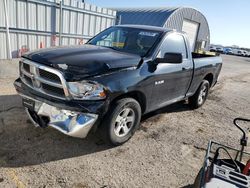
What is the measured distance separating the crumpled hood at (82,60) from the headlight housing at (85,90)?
9 cm

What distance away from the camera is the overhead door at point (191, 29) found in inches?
933

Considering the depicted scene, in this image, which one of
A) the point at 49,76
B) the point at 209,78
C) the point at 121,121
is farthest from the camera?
the point at 209,78

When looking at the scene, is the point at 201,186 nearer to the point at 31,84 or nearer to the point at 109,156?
the point at 109,156

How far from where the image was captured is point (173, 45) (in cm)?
470

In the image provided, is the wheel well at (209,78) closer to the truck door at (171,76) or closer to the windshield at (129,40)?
the truck door at (171,76)

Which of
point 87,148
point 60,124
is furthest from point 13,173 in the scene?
point 87,148

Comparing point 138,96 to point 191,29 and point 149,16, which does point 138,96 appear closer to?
point 149,16

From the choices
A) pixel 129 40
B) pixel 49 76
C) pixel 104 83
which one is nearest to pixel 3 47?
pixel 129 40

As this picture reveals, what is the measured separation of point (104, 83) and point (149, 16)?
20.6m

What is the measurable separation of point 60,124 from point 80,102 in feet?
1.39

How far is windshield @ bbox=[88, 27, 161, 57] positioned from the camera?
4.27 meters

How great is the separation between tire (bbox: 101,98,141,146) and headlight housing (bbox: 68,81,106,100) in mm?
349

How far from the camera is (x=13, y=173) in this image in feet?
9.57

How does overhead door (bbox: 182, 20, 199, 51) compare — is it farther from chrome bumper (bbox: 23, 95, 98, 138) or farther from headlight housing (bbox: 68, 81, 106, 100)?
chrome bumper (bbox: 23, 95, 98, 138)
